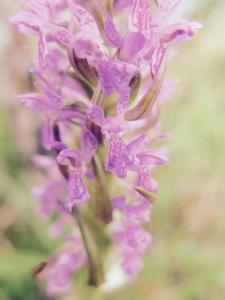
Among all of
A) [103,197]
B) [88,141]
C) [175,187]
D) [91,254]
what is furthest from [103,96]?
[175,187]

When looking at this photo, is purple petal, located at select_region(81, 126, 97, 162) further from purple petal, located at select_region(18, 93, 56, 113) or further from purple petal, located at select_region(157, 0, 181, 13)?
purple petal, located at select_region(157, 0, 181, 13)

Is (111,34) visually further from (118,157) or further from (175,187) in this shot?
(175,187)

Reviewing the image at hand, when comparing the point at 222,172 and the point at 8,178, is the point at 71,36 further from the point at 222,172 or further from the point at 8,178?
the point at 222,172

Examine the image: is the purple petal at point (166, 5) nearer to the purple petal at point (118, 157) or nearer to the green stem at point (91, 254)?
the purple petal at point (118, 157)

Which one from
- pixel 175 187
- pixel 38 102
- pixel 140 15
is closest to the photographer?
pixel 140 15

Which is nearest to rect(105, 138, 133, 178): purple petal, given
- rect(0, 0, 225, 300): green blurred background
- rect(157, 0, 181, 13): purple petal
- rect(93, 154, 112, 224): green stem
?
rect(93, 154, 112, 224): green stem
